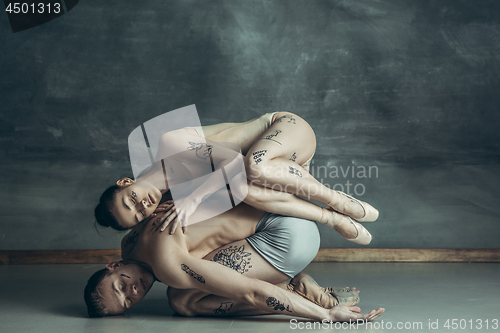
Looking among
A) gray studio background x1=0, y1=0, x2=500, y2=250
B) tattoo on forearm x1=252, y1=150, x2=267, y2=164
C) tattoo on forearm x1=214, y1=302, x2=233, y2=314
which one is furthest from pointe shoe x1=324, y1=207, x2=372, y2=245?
gray studio background x1=0, y1=0, x2=500, y2=250

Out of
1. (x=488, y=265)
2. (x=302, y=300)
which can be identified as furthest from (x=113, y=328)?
(x=488, y=265)

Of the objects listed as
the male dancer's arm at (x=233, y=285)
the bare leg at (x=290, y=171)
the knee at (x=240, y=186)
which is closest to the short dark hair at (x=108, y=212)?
the male dancer's arm at (x=233, y=285)

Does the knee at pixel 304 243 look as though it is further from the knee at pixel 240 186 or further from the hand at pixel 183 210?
the hand at pixel 183 210

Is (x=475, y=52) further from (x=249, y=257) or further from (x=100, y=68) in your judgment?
(x=100, y=68)

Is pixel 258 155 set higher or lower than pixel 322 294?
higher

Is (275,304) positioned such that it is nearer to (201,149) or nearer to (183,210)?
(183,210)

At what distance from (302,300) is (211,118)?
2.36m

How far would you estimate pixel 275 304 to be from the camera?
1917mm

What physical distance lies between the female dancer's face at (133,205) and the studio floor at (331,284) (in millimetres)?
489

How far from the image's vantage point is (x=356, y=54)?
3965 millimetres

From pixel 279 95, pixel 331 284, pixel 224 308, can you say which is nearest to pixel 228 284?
pixel 224 308

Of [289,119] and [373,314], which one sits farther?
[289,119]

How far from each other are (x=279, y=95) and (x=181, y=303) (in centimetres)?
230

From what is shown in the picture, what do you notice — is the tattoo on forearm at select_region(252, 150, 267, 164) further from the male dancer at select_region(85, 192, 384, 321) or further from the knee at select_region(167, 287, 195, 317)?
the knee at select_region(167, 287, 195, 317)
